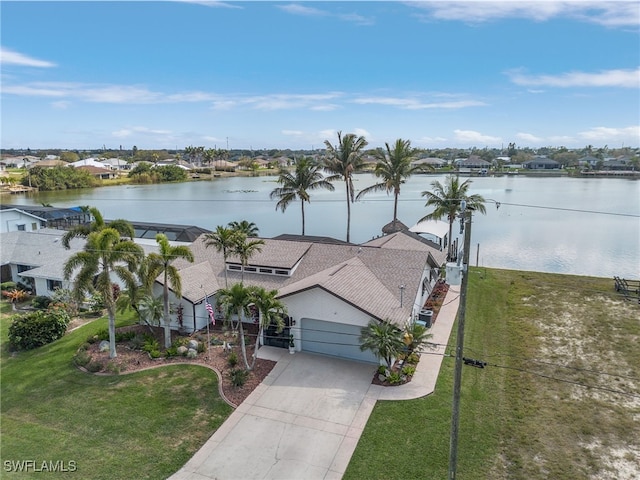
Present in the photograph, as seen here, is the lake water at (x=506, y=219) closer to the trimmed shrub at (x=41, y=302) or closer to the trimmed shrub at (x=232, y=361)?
the trimmed shrub at (x=232, y=361)

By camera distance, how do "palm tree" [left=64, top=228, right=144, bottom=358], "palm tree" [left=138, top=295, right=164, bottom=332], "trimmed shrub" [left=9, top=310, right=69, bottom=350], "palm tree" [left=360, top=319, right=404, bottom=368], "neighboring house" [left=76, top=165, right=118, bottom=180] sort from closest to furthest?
1. "palm tree" [left=360, top=319, right=404, bottom=368]
2. "palm tree" [left=64, top=228, right=144, bottom=358]
3. "palm tree" [left=138, top=295, right=164, bottom=332]
4. "trimmed shrub" [left=9, top=310, right=69, bottom=350]
5. "neighboring house" [left=76, top=165, right=118, bottom=180]

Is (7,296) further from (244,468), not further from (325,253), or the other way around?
(244,468)

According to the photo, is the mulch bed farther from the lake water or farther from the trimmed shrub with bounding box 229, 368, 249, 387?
the lake water

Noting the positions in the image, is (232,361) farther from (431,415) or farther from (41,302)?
(41,302)

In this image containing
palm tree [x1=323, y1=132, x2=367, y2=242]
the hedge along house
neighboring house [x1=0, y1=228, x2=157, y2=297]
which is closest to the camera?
the hedge along house

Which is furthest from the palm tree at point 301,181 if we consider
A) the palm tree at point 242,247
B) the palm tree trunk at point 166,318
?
the palm tree trunk at point 166,318

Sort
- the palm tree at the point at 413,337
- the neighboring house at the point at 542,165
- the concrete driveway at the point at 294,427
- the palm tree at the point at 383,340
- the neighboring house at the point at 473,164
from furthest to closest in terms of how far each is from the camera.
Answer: the neighboring house at the point at 542,165
the neighboring house at the point at 473,164
the palm tree at the point at 413,337
the palm tree at the point at 383,340
the concrete driveway at the point at 294,427

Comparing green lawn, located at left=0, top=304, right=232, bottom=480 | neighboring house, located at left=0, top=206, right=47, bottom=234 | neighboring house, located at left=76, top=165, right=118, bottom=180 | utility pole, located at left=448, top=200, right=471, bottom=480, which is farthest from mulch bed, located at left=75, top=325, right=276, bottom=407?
neighboring house, located at left=76, top=165, right=118, bottom=180
